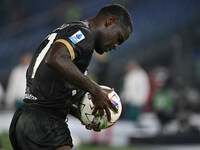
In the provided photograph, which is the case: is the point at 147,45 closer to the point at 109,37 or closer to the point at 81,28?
the point at 109,37

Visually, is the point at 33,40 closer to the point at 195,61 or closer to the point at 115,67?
the point at 115,67

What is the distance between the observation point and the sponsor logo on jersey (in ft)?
12.7

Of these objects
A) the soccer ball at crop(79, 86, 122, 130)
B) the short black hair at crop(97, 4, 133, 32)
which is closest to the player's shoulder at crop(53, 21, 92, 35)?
the short black hair at crop(97, 4, 133, 32)

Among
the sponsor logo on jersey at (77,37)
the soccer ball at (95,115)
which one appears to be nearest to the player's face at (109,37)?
the sponsor logo on jersey at (77,37)

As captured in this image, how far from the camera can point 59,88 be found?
4.12 meters

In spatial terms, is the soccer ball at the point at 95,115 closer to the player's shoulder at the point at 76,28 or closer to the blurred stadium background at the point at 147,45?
the player's shoulder at the point at 76,28

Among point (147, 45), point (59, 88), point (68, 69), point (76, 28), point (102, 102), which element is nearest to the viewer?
point (68, 69)

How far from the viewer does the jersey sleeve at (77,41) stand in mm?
3824

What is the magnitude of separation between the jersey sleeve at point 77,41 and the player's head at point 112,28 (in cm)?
23

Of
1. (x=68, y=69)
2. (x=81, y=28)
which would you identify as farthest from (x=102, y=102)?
(x=81, y=28)

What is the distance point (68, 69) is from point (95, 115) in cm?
72

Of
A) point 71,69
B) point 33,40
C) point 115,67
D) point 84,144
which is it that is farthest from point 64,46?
point 33,40

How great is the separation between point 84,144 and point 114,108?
6954 mm

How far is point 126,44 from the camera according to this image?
16.6 metres
